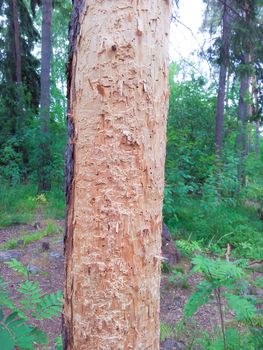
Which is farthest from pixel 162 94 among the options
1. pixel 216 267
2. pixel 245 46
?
pixel 245 46

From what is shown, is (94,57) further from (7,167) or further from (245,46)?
(7,167)

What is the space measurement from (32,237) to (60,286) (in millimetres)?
1872

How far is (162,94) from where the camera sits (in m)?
1.61

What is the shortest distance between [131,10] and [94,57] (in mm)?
236

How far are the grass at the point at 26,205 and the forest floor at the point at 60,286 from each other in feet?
2.47

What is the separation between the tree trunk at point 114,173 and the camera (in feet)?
4.88

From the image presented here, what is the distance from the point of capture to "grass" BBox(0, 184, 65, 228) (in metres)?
7.74

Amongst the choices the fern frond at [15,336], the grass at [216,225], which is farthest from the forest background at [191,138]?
the fern frond at [15,336]

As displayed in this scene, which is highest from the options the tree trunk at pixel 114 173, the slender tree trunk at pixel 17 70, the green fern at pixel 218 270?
the slender tree trunk at pixel 17 70

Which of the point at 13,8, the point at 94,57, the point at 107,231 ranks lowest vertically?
the point at 107,231

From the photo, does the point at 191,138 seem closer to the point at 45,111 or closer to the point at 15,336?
the point at 45,111

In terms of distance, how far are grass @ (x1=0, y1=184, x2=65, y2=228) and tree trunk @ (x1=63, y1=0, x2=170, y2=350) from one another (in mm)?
6252

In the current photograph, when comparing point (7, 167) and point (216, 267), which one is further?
point (7, 167)

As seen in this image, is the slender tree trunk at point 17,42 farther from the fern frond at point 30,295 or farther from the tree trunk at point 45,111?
the fern frond at point 30,295
